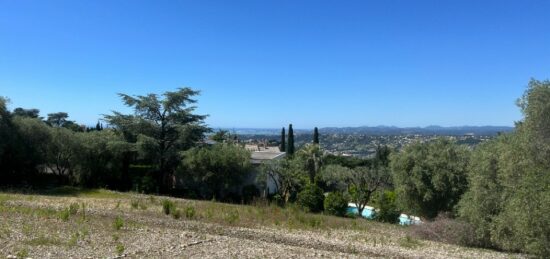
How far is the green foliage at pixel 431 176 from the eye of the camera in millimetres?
28344

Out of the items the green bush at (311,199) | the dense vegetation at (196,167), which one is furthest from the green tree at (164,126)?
the green bush at (311,199)

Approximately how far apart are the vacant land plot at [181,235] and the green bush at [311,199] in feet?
30.5

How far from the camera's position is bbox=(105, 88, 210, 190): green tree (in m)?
41.8

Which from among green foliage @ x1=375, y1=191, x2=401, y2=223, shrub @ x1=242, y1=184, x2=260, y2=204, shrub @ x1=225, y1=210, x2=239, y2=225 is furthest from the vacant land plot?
shrub @ x1=242, y1=184, x2=260, y2=204

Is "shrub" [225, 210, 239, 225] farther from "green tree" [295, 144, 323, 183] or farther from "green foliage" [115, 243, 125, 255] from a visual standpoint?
"green tree" [295, 144, 323, 183]

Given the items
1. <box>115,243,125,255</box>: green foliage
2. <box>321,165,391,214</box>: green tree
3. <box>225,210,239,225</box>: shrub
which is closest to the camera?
<box>115,243,125,255</box>: green foliage

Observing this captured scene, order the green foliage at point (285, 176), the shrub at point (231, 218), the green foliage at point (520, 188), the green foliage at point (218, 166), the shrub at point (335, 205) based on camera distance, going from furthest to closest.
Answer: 1. the green foliage at point (285, 176)
2. the green foliage at point (218, 166)
3. the shrub at point (335, 205)
4. the shrub at point (231, 218)
5. the green foliage at point (520, 188)

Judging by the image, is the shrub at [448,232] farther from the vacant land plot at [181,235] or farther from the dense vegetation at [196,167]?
the vacant land plot at [181,235]

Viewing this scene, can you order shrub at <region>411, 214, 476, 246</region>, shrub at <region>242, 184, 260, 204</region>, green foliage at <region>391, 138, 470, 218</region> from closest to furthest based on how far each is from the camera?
shrub at <region>411, 214, 476, 246</region> < green foliage at <region>391, 138, 470, 218</region> < shrub at <region>242, 184, 260, 204</region>

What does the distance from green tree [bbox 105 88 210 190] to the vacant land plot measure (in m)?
16.9

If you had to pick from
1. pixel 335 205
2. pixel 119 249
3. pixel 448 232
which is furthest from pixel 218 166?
pixel 119 249

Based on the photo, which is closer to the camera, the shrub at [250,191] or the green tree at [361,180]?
the shrub at [250,191]

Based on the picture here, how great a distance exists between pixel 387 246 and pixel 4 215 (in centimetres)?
1480

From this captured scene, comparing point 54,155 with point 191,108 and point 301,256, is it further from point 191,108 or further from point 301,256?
point 301,256
